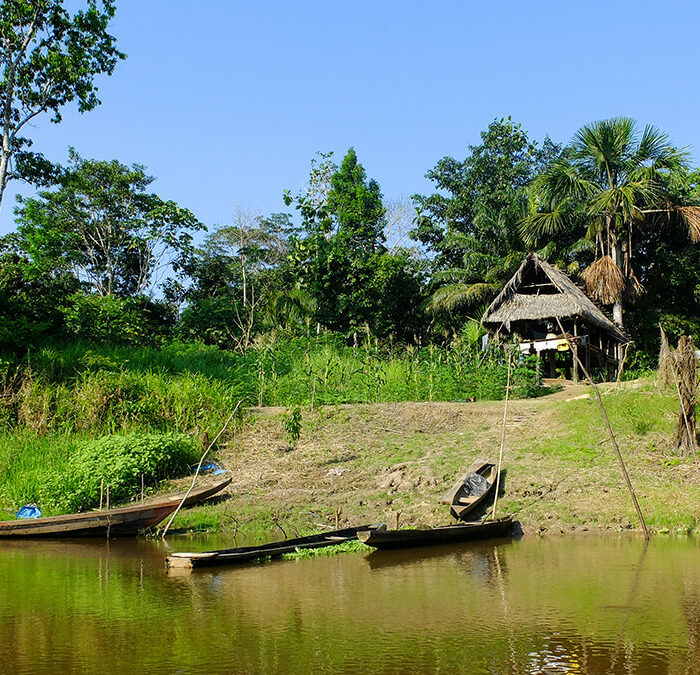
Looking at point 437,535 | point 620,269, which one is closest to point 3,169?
point 437,535

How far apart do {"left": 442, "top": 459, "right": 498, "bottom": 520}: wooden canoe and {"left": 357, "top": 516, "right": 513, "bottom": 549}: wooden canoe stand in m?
0.48

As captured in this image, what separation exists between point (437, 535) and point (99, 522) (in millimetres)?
4055

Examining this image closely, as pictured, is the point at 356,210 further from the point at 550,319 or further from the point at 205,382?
the point at 205,382

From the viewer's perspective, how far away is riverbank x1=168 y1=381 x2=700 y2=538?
923 cm

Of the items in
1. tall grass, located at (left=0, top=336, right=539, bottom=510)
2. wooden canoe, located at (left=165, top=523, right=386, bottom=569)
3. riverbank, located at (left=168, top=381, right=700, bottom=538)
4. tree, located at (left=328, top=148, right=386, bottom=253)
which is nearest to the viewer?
wooden canoe, located at (left=165, top=523, right=386, bottom=569)

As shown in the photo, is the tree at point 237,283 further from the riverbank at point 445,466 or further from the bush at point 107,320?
the riverbank at point 445,466

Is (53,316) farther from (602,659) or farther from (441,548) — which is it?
(602,659)

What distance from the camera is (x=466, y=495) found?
934 cm

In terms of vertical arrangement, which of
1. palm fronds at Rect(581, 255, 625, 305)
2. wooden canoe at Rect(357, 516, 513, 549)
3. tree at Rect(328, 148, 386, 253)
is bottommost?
wooden canoe at Rect(357, 516, 513, 549)

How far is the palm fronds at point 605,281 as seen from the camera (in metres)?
21.7

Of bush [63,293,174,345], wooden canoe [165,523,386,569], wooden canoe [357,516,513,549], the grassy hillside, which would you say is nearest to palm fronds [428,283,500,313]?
the grassy hillside

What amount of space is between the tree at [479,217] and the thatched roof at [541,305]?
310 cm

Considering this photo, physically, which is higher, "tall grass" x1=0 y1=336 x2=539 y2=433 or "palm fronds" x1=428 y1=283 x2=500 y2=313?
"palm fronds" x1=428 y1=283 x2=500 y2=313

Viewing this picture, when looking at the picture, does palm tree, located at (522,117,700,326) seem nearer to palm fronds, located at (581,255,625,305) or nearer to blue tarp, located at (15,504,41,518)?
palm fronds, located at (581,255,625,305)
